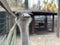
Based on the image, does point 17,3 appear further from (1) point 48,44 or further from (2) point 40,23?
(1) point 48,44

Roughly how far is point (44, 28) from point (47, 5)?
2.19 m

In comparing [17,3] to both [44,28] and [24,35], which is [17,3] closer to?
[44,28]

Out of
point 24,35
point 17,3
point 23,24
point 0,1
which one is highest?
point 17,3

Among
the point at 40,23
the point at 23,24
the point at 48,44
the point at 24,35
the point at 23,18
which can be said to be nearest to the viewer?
the point at 23,18

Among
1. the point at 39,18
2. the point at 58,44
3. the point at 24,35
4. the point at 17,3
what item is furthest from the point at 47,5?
the point at 24,35

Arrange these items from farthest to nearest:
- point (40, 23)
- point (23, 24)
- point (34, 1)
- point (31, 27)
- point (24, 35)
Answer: point (34, 1)
point (40, 23)
point (31, 27)
point (24, 35)
point (23, 24)

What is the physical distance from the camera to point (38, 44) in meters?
8.85

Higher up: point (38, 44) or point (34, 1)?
point (34, 1)

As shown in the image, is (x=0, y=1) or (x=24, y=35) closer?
(x=0, y=1)

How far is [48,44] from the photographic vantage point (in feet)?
28.7

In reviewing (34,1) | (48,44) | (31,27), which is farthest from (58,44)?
(34,1)

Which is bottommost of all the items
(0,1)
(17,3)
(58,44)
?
(58,44)

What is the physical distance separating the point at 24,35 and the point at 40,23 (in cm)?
1295

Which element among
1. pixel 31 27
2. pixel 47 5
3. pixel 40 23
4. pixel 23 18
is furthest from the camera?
pixel 47 5
